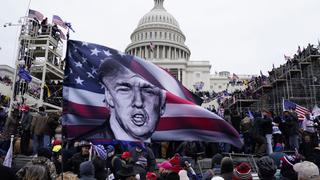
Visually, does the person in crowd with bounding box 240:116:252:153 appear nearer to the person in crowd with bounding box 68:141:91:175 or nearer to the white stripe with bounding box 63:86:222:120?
the person in crowd with bounding box 68:141:91:175

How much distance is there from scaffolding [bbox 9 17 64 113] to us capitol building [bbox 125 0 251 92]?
162 ft

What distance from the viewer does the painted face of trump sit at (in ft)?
15.2

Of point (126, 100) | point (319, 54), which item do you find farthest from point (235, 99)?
point (126, 100)

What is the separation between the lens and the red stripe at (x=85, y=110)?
4398 millimetres

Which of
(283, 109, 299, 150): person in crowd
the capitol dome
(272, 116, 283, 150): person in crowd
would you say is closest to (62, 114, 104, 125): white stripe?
(272, 116, 283, 150): person in crowd

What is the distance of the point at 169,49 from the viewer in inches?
3546

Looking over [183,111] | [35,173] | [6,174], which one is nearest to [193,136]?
[183,111]

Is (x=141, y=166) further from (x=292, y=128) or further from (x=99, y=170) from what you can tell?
(x=292, y=128)

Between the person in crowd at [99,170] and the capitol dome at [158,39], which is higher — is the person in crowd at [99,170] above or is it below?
below

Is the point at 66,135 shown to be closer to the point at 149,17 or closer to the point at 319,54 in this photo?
the point at 319,54

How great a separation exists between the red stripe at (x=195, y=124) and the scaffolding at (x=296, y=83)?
18761 mm

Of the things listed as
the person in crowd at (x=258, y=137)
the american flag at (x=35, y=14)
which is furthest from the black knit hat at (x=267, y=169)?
the american flag at (x=35, y=14)

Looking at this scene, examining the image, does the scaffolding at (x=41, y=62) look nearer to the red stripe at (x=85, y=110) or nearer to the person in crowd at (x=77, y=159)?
the person in crowd at (x=77, y=159)

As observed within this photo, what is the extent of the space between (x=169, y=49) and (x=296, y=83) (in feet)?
225
